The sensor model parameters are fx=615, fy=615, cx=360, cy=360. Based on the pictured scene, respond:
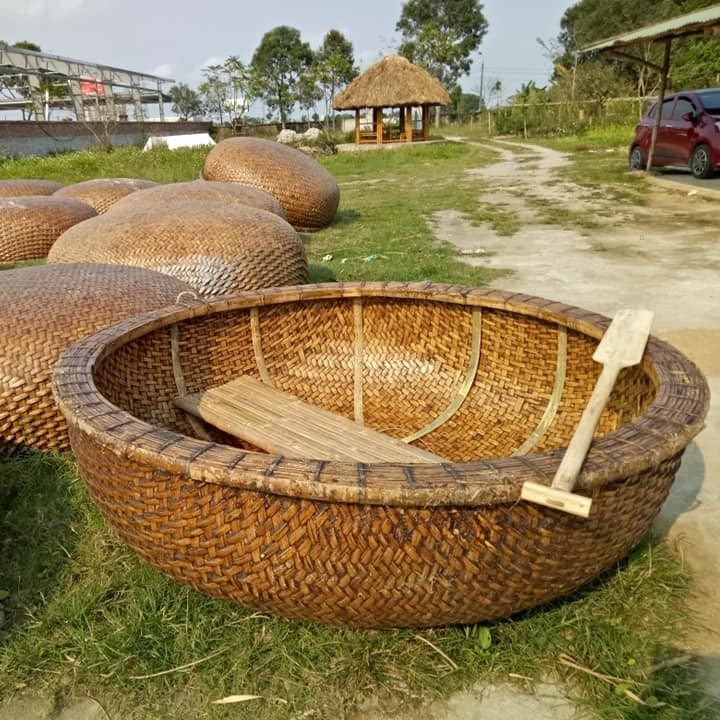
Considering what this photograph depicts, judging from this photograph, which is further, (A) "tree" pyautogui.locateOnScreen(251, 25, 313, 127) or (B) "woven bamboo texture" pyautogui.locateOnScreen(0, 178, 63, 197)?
(A) "tree" pyautogui.locateOnScreen(251, 25, 313, 127)

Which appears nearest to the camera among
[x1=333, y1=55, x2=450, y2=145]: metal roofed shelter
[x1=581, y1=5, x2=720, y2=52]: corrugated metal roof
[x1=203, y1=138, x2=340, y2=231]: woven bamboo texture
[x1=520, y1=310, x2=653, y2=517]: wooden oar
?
[x1=520, y1=310, x2=653, y2=517]: wooden oar

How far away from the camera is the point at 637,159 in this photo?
13398mm

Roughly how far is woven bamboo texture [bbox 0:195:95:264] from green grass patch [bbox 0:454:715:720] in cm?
→ 542

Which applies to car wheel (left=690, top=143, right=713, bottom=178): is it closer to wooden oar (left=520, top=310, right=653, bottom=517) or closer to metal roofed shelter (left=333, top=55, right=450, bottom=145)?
wooden oar (left=520, top=310, right=653, bottom=517)

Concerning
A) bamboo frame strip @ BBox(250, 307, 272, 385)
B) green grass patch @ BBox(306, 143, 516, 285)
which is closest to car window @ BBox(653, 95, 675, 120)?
green grass patch @ BBox(306, 143, 516, 285)

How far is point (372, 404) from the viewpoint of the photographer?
303cm

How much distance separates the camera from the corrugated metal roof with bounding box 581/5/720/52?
888 centimetres

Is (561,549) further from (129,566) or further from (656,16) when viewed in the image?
(656,16)

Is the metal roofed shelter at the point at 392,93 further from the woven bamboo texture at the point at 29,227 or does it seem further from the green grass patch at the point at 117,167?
the woven bamboo texture at the point at 29,227

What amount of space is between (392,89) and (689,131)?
17021 mm

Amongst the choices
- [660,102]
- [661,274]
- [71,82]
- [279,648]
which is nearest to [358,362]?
[279,648]

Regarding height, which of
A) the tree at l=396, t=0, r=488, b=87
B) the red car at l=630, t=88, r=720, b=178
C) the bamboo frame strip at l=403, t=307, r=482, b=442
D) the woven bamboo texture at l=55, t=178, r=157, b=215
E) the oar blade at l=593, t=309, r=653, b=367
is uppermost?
the tree at l=396, t=0, r=488, b=87

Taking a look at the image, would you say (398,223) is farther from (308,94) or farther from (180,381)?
(308,94)

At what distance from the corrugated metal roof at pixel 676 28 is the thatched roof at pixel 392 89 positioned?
15676 millimetres
